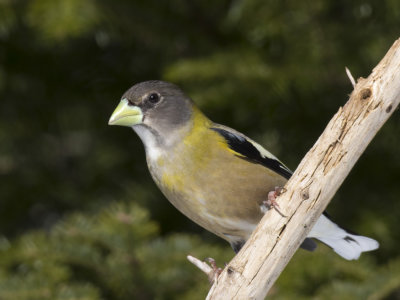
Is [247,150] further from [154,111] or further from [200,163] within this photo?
[154,111]

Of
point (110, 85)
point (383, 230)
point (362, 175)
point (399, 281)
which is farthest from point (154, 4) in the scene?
point (399, 281)

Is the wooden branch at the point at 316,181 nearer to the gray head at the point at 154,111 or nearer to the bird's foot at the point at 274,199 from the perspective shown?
the bird's foot at the point at 274,199

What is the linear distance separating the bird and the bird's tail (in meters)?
0.04

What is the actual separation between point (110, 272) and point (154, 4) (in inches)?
88.8

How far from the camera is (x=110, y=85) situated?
20.9ft

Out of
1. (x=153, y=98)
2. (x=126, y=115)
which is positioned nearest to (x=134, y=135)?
(x=153, y=98)

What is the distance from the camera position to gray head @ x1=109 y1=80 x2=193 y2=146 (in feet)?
14.7

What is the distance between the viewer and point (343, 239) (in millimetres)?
4906

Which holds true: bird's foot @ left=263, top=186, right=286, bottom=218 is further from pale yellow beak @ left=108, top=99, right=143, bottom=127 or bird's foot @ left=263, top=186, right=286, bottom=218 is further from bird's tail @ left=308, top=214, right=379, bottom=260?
pale yellow beak @ left=108, top=99, right=143, bottom=127

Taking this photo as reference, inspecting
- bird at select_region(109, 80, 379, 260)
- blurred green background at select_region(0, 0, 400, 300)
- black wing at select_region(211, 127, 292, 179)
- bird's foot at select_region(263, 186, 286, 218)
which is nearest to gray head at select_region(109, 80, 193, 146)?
bird at select_region(109, 80, 379, 260)

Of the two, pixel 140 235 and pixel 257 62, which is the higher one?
pixel 257 62

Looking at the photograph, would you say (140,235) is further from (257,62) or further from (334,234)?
(257,62)

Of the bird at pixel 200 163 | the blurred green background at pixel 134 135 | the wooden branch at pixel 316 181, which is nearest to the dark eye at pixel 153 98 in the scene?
the bird at pixel 200 163

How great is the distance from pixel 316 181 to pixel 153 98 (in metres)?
1.37
